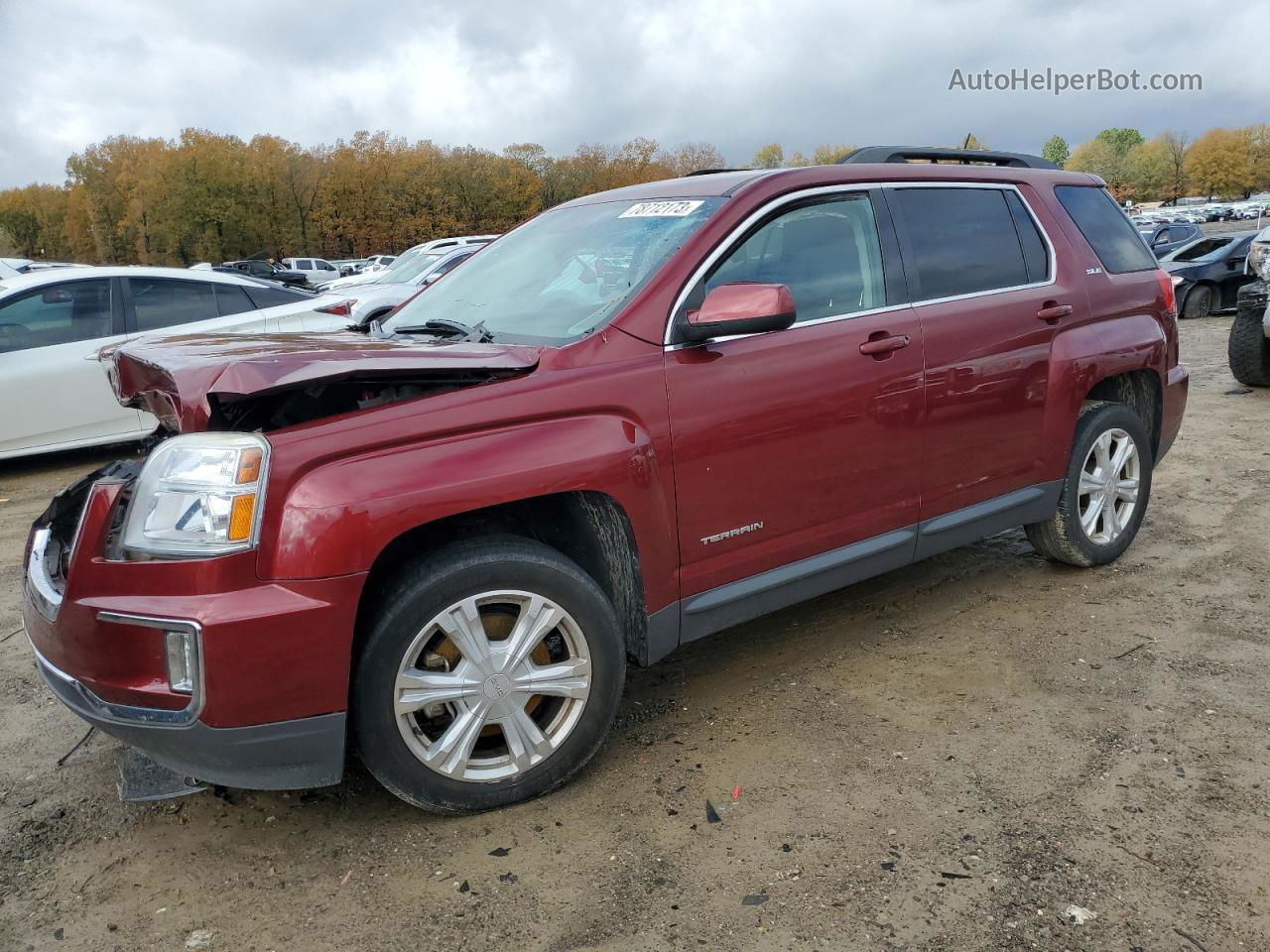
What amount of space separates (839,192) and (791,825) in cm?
221

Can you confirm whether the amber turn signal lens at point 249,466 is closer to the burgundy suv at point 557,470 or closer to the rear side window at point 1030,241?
the burgundy suv at point 557,470

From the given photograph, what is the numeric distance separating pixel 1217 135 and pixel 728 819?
147 meters

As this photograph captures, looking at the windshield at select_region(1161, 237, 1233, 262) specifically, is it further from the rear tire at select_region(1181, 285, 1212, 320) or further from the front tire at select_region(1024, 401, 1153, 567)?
the front tire at select_region(1024, 401, 1153, 567)

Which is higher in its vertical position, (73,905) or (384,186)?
(384,186)

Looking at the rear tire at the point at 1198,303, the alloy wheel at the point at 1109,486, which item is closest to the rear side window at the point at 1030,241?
the alloy wheel at the point at 1109,486

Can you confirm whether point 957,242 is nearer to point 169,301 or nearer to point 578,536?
point 578,536

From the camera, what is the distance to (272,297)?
832 centimetres

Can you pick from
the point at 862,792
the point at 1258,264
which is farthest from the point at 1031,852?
the point at 1258,264

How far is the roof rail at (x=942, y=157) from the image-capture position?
4.05 metres

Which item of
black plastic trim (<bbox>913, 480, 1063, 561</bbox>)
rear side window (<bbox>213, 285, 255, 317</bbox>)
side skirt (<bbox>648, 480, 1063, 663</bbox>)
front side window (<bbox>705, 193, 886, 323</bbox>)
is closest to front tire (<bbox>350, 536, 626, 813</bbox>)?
side skirt (<bbox>648, 480, 1063, 663</bbox>)

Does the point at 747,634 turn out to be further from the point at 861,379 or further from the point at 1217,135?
the point at 1217,135

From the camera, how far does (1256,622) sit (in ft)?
13.3

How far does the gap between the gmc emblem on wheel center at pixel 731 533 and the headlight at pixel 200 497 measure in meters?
1.35

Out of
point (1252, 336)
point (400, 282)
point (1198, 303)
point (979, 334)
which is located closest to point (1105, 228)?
point (979, 334)
